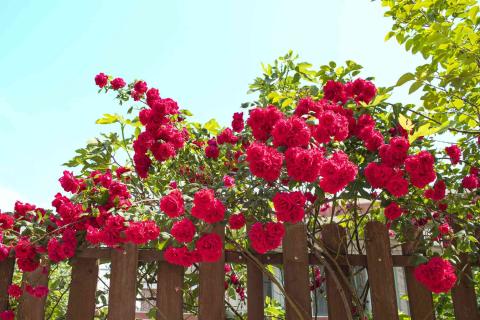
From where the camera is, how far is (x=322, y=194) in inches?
78.3

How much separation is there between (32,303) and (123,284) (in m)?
0.55

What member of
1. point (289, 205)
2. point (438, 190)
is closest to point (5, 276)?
point (289, 205)

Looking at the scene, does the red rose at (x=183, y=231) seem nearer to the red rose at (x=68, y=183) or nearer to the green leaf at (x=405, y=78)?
the red rose at (x=68, y=183)

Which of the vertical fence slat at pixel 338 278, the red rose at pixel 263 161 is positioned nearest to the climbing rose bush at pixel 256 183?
the red rose at pixel 263 161

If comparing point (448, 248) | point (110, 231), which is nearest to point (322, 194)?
point (448, 248)

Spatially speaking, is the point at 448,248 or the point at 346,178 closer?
the point at 346,178

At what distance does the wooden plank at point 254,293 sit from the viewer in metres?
2.43

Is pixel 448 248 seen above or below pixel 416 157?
below

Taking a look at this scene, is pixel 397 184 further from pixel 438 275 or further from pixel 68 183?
pixel 68 183

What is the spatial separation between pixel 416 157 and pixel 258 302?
1193mm

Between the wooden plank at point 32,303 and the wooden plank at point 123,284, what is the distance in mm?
398

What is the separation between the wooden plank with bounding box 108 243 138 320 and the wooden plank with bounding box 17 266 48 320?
1.30 ft

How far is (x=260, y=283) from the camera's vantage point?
2482 mm

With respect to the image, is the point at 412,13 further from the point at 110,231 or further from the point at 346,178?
the point at 110,231
